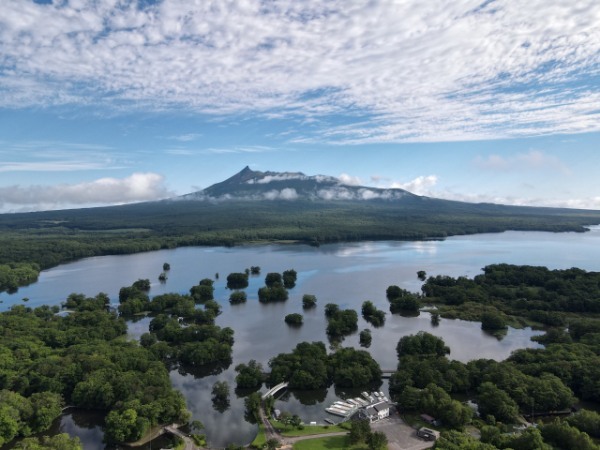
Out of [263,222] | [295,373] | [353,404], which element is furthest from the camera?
[263,222]

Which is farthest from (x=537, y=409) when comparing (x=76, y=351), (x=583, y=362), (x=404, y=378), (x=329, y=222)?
(x=329, y=222)

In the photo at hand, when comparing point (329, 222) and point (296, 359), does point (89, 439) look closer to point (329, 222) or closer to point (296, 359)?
point (296, 359)

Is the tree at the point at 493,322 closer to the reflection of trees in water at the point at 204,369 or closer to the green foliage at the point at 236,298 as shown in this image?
the reflection of trees in water at the point at 204,369

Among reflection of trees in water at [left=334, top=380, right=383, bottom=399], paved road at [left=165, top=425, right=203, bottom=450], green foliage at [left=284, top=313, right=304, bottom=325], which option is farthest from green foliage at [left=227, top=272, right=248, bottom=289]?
paved road at [left=165, top=425, right=203, bottom=450]

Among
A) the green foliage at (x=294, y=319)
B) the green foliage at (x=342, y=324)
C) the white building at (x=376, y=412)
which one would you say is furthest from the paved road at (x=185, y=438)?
the green foliage at (x=294, y=319)

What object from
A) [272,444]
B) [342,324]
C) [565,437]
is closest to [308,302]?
[342,324]

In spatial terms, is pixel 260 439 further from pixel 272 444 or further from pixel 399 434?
pixel 399 434
